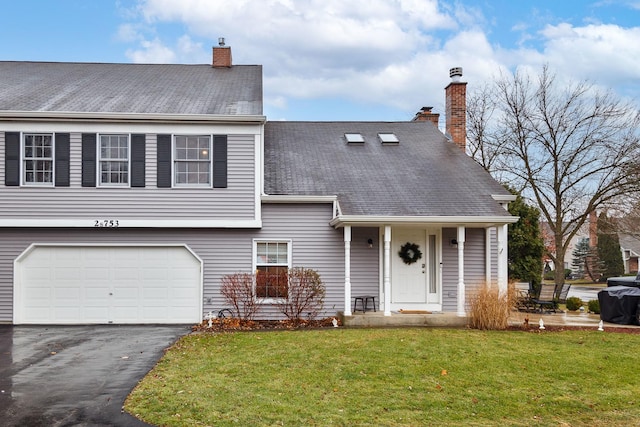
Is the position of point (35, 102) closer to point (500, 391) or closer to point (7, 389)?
point (7, 389)

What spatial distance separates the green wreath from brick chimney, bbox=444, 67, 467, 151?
16.5 ft

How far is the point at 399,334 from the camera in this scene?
428 inches

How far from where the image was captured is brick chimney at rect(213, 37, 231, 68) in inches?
710

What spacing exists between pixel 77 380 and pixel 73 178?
266 inches

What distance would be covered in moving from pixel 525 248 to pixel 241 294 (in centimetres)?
1140

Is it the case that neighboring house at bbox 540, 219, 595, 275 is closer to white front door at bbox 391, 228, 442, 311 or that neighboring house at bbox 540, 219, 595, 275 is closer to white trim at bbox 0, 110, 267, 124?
white front door at bbox 391, 228, 442, 311

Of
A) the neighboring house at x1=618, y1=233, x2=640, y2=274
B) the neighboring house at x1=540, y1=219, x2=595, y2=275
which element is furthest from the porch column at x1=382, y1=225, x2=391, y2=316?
the neighboring house at x1=618, y1=233, x2=640, y2=274

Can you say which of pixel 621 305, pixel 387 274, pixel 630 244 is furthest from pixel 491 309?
pixel 630 244

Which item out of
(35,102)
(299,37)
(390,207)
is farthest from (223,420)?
(299,37)

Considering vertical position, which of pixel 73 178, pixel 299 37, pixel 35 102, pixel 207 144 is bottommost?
pixel 73 178

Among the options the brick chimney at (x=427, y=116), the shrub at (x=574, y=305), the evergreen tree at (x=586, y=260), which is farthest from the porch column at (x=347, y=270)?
the evergreen tree at (x=586, y=260)

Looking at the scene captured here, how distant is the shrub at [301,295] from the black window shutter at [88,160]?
210 inches

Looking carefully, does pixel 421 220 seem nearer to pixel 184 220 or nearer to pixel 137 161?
pixel 184 220

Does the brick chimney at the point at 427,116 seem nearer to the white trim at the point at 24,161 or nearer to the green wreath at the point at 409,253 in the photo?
the green wreath at the point at 409,253
